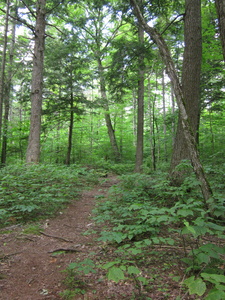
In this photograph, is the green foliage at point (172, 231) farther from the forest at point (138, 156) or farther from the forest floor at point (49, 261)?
the forest floor at point (49, 261)

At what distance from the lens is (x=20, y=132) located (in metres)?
12.2

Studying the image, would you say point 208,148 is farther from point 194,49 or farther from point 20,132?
point 20,132

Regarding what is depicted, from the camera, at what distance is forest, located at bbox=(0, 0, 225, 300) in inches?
92.1

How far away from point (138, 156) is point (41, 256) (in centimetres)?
848

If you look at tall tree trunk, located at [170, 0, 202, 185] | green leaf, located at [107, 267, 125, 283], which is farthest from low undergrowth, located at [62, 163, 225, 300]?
tall tree trunk, located at [170, 0, 202, 185]

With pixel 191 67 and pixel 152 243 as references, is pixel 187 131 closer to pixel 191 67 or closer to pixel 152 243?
pixel 152 243

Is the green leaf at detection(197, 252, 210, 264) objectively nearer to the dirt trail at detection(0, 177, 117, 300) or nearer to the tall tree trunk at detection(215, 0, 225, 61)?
the dirt trail at detection(0, 177, 117, 300)

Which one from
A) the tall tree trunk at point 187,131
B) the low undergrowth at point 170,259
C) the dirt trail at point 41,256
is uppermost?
the tall tree trunk at point 187,131

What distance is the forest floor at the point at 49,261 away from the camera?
2.19 m

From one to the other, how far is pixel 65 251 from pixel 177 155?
11.7 feet

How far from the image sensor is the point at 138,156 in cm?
1102

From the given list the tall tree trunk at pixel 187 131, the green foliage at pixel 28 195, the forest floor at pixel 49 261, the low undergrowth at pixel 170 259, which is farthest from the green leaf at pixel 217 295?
the green foliage at pixel 28 195

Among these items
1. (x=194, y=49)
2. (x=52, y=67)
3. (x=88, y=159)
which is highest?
(x=52, y=67)

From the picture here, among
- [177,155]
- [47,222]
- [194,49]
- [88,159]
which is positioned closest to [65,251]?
[47,222]
